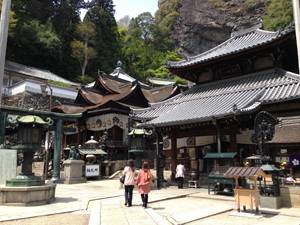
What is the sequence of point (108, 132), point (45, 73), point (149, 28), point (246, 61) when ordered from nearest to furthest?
point (246, 61), point (108, 132), point (45, 73), point (149, 28)

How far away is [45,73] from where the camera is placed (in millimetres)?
41531

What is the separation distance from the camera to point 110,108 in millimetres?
23406

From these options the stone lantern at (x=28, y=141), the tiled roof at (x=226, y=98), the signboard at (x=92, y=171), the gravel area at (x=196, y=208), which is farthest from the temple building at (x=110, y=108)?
the gravel area at (x=196, y=208)

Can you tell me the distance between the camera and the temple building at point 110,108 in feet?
78.4

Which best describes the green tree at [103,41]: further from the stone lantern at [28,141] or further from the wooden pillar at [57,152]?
the stone lantern at [28,141]

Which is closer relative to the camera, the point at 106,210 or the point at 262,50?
the point at 106,210

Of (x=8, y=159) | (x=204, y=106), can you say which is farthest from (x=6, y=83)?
(x=204, y=106)

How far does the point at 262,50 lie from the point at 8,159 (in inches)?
586

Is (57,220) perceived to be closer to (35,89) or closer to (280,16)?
(35,89)

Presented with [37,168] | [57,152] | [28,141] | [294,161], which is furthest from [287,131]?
[37,168]

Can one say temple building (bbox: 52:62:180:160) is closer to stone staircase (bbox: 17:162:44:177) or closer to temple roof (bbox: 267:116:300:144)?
stone staircase (bbox: 17:162:44:177)

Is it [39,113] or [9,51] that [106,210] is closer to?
[39,113]

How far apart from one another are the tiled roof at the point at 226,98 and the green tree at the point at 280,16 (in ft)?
81.6

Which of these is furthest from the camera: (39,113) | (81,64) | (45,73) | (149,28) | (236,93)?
(149,28)
